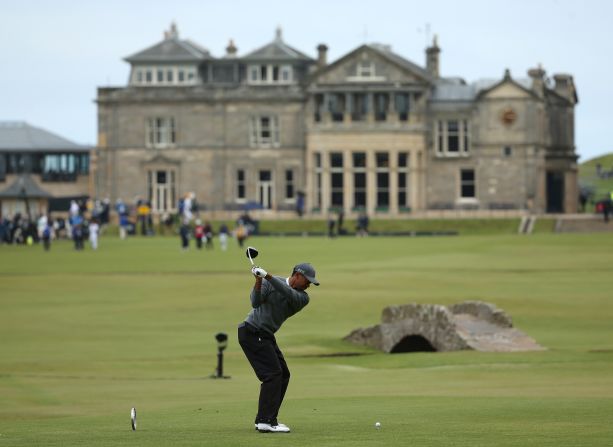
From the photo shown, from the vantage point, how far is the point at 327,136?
115 meters

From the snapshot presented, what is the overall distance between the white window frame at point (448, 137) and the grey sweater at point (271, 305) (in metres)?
95.7

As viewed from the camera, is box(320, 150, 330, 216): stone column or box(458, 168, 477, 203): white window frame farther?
box(458, 168, 477, 203): white window frame

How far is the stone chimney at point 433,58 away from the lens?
123562 mm

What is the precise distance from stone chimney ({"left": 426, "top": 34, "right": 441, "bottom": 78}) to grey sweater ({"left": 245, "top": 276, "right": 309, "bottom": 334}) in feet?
344

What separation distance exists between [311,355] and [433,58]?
8881 cm

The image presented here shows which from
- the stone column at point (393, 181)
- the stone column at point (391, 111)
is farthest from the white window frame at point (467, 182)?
the stone column at point (391, 111)

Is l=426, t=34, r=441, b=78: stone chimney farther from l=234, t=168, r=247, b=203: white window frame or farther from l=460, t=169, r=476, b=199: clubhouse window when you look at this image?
l=234, t=168, r=247, b=203: white window frame

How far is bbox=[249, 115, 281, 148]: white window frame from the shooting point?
383 feet

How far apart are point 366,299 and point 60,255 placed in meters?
30.9

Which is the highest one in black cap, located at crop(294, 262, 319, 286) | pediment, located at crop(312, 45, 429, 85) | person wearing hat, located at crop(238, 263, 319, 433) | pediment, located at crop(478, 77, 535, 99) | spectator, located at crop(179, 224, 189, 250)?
pediment, located at crop(312, 45, 429, 85)

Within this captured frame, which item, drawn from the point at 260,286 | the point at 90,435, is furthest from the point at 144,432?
the point at 260,286

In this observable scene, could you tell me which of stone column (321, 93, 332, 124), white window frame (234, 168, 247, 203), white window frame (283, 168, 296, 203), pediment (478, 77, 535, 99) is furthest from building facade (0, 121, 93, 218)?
pediment (478, 77, 535, 99)

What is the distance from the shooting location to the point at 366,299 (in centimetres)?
5209

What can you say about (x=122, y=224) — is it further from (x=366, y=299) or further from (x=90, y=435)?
(x=90, y=435)
